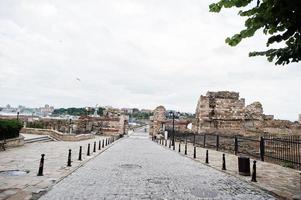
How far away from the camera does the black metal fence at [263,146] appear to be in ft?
48.0

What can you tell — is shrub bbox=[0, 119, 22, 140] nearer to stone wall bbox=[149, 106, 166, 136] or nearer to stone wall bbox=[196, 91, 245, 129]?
stone wall bbox=[196, 91, 245, 129]

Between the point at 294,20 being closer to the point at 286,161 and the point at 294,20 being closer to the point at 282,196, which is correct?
the point at 282,196

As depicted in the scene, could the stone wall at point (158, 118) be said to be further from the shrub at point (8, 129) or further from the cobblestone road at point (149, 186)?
the cobblestone road at point (149, 186)

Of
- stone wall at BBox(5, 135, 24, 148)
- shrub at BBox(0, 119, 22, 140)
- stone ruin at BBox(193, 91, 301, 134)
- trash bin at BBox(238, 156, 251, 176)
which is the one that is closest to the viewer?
trash bin at BBox(238, 156, 251, 176)

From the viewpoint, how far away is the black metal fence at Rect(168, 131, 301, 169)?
576 inches

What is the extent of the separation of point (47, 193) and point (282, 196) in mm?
6238

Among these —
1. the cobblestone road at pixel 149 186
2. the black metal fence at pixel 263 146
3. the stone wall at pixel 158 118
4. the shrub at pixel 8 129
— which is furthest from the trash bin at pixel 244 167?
the stone wall at pixel 158 118

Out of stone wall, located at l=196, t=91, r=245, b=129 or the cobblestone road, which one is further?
stone wall, located at l=196, t=91, r=245, b=129

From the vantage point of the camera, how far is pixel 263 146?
54.1 ft

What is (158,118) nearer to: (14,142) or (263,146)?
(14,142)

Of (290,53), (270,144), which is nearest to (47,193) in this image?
(290,53)

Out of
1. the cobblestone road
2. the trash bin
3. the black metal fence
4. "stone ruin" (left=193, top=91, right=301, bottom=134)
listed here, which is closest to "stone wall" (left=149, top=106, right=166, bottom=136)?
"stone ruin" (left=193, top=91, right=301, bottom=134)

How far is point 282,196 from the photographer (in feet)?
26.0

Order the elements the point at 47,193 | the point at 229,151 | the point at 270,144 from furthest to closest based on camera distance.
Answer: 1. the point at 229,151
2. the point at 270,144
3. the point at 47,193
